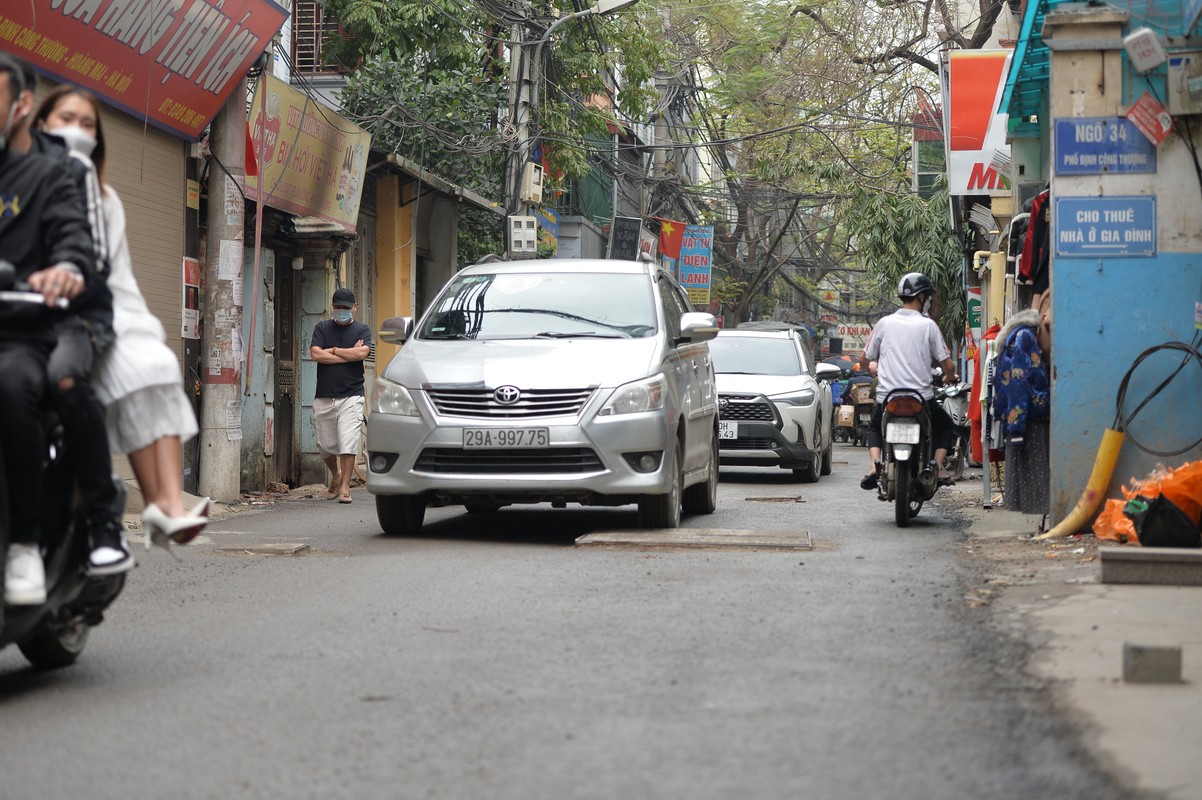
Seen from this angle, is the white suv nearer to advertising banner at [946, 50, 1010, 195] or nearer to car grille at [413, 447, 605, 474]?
advertising banner at [946, 50, 1010, 195]

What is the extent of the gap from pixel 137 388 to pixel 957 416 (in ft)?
34.3

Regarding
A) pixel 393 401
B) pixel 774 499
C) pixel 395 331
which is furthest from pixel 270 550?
pixel 774 499

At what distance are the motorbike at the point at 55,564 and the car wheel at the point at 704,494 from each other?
23.8 ft

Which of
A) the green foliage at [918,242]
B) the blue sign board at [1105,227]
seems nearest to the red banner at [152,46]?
the blue sign board at [1105,227]

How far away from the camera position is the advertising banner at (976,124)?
59.9 ft

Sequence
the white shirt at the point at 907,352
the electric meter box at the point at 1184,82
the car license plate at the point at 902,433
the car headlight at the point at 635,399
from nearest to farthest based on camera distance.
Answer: the electric meter box at the point at 1184,82 → the car headlight at the point at 635,399 → the car license plate at the point at 902,433 → the white shirt at the point at 907,352

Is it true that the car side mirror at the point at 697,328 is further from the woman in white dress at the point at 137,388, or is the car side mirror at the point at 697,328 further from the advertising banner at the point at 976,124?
the advertising banner at the point at 976,124

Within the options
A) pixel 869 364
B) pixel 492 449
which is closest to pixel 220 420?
pixel 492 449

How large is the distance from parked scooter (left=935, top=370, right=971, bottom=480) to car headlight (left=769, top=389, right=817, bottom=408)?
2.75 meters

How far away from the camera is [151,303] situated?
13133 mm

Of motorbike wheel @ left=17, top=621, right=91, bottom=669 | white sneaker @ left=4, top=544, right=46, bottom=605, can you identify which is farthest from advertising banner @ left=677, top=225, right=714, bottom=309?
white sneaker @ left=4, top=544, right=46, bottom=605

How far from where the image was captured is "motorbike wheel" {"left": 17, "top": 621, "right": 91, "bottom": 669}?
5.22 meters

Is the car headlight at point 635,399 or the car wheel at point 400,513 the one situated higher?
the car headlight at point 635,399

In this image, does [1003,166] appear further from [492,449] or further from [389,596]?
[389,596]
